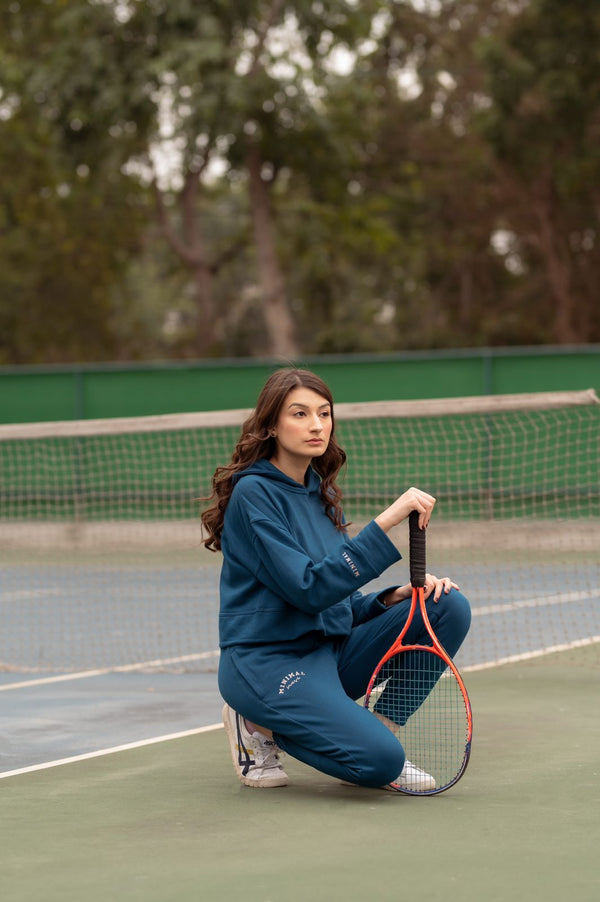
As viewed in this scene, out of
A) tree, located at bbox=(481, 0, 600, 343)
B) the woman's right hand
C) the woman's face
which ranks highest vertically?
tree, located at bbox=(481, 0, 600, 343)

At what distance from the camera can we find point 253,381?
52.8ft

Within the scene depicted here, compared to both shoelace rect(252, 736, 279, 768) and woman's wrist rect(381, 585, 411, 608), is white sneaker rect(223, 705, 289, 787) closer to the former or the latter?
shoelace rect(252, 736, 279, 768)

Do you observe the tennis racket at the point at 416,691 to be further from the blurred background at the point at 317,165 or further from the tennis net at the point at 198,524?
the blurred background at the point at 317,165

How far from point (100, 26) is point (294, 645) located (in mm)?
21611

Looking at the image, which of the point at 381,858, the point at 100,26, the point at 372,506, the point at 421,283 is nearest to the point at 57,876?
the point at 381,858

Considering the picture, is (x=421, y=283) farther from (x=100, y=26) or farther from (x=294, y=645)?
(x=294, y=645)

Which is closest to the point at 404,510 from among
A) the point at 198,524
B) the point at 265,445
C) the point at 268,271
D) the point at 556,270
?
the point at 265,445

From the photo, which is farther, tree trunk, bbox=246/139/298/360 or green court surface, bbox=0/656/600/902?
tree trunk, bbox=246/139/298/360

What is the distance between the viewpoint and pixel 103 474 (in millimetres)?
14758

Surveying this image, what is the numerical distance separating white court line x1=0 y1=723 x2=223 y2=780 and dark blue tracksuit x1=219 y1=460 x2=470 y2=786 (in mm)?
1102

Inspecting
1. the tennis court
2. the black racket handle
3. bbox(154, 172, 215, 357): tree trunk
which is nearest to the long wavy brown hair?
the black racket handle

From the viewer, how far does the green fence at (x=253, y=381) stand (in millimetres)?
15258

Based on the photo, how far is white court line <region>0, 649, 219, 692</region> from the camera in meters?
8.12

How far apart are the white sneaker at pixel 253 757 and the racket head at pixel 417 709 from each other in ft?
1.37
